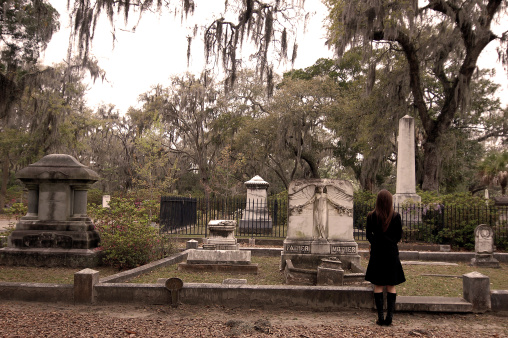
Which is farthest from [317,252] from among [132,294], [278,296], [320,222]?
[132,294]

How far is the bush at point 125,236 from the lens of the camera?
8094 millimetres

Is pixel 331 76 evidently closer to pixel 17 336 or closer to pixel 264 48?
pixel 264 48

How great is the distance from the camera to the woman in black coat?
16.1ft

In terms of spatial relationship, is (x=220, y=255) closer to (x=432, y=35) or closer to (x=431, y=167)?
(x=431, y=167)

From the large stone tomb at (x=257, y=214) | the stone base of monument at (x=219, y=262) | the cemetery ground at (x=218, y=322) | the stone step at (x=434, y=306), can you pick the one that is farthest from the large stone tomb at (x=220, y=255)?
the large stone tomb at (x=257, y=214)

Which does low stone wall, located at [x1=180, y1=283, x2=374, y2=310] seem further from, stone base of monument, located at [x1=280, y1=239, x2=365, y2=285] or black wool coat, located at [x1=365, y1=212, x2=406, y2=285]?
stone base of monument, located at [x1=280, y1=239, x2=365, y2=285]

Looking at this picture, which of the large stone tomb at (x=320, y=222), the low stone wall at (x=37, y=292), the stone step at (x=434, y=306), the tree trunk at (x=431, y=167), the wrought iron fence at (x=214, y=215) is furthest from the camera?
the tree trunk at (x=431, y=167)

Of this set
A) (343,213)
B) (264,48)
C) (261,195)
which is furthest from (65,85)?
(343,213)

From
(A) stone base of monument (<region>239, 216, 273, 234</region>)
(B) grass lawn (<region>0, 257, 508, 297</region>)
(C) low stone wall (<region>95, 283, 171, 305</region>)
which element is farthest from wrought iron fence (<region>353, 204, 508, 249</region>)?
(C) low stone wall (<region>95, 283, 171, 305</region>)

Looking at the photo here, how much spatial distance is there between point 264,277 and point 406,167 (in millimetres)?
10011

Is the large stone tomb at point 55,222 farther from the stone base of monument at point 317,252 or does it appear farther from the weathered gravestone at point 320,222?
the weathered gravestone at point 320,222

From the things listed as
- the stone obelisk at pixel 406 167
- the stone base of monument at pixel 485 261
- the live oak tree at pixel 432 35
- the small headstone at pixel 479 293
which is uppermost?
the live oak tree at pixel 432 35

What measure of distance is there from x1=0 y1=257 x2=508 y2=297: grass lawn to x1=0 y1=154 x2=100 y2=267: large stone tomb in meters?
0.30

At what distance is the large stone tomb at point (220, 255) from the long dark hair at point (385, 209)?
3850mm
